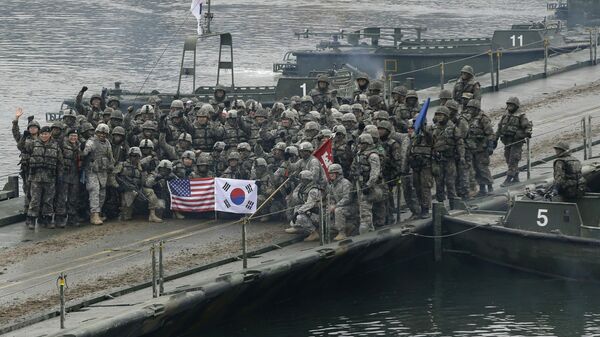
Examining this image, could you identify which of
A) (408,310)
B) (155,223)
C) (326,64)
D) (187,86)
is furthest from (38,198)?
(187,86)

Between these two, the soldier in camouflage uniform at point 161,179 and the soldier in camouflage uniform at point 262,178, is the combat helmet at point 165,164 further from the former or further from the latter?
the soldier in camouflage uniform at point 262,178

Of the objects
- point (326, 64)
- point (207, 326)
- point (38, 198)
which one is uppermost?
point (326, 64)

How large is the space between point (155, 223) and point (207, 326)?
4486mm

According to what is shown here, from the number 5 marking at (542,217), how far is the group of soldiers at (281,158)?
2.13 m

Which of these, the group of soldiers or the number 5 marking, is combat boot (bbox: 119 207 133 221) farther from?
the number 5 marking

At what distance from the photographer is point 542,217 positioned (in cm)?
2602

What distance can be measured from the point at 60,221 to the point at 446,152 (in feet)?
23.2

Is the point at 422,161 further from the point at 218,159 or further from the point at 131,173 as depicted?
the point at 131,173

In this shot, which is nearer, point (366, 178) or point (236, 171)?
point (366, 178)

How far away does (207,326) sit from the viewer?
23438mm

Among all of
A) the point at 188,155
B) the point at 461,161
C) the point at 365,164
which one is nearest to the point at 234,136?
the point at 188,155

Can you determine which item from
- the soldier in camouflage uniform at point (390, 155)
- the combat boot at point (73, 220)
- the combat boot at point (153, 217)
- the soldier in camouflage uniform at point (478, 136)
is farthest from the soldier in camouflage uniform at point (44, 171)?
the soldier in camouflage uniform at point (478, 136)

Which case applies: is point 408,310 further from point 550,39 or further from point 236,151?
point 550,39

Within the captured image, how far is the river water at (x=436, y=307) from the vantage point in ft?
77.7
